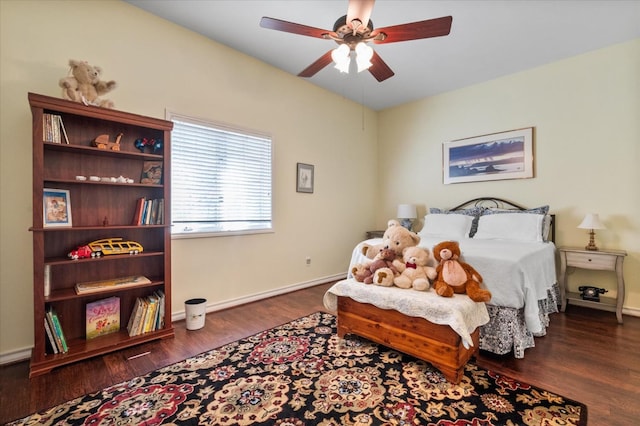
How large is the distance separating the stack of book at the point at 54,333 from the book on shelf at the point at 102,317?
0.66 ft

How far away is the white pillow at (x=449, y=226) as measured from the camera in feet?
11.6

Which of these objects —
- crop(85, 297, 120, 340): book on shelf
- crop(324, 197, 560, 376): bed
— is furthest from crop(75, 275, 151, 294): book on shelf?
crop(324, 197, 560, 376): bed

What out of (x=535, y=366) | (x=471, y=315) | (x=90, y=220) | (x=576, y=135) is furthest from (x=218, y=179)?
(x=576, y=135)

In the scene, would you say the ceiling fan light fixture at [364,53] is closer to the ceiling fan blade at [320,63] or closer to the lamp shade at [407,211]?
the ceiling fan blade at [320,63]

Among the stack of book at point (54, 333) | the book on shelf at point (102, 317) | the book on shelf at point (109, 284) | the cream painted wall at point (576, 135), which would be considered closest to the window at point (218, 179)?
the book on shelf at point (109, 284)

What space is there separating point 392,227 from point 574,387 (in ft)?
5.04

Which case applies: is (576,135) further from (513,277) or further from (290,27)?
(290,27)

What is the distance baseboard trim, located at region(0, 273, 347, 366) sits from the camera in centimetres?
203

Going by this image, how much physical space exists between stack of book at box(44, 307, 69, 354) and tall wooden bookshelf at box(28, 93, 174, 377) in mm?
44

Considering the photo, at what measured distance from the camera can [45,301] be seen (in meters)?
1.92

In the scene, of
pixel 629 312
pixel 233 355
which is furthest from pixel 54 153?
pixel 629 312

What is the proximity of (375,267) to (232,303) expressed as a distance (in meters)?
1.78

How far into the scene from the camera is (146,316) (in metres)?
2.34

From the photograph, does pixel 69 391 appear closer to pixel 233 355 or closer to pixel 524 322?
pixel 233 355
